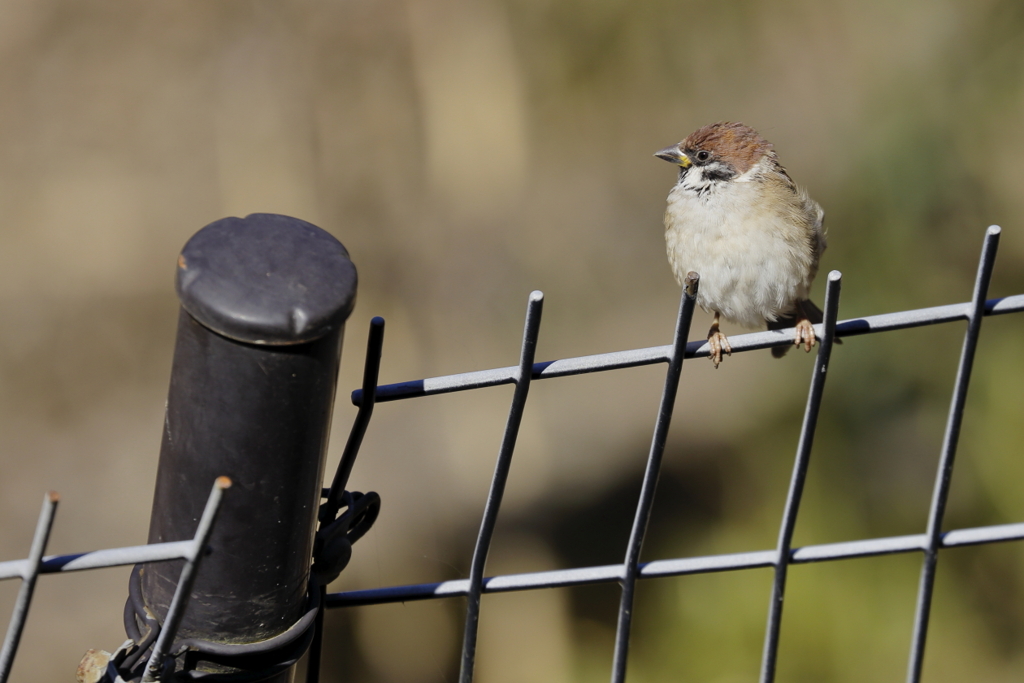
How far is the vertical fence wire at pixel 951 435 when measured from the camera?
1272 mm

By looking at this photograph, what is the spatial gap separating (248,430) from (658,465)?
55cm

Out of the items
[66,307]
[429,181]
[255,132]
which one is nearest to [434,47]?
[429,181]

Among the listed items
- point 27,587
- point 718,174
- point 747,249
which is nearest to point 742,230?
point 747,249

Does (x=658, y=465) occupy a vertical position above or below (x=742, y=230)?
below

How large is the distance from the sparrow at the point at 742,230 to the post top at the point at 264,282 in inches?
59.6

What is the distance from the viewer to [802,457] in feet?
4.38

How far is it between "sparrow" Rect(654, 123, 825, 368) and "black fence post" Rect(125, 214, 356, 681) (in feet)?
4.95

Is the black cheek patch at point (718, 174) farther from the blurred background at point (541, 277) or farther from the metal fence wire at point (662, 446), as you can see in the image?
the metal fence wire at point (662, 446)

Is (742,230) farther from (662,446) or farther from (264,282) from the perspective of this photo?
(264,282)

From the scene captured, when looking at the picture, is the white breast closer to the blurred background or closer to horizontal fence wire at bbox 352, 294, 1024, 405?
the blurred background

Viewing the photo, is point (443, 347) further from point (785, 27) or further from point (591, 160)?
point (785, 27)

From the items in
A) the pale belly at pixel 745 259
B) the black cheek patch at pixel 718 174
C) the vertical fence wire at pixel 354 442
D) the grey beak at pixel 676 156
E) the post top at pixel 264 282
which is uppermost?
the grey beak at pixel 676 156

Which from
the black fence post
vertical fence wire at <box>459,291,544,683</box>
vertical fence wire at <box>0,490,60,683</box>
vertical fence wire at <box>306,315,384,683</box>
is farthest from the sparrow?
vertical fence wire at <box>0,490,60,683</box>

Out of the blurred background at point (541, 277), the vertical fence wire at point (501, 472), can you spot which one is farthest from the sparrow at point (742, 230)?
the vertical fence wire at point (501, 472)
